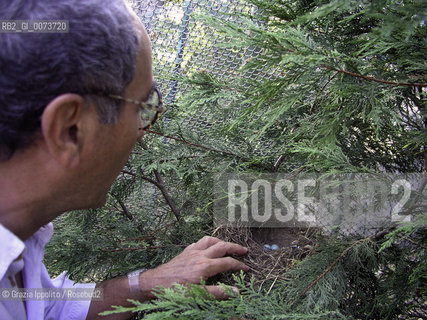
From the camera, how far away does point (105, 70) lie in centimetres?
101

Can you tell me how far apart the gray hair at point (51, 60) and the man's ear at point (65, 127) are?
0.08ft

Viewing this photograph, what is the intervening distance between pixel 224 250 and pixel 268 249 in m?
0.25

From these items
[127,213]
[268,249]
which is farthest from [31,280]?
[268,249]

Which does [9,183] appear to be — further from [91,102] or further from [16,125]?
[91,102]

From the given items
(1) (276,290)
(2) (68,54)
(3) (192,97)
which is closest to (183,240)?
(1) (276,290)

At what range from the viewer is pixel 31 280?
1317mm

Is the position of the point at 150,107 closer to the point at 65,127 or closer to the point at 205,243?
the point at 65,127

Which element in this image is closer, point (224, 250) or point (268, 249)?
point (224, 250)

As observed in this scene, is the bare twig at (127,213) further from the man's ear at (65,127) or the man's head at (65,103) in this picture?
the man's ear at (65,127)

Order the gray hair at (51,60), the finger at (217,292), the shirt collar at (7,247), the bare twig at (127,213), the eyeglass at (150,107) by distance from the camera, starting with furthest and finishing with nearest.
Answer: the bare twig at (127,213), the finger at (217,292), the eyeglass at (150,107), the shirt collar at (7,247), the gray hair at (51,60)

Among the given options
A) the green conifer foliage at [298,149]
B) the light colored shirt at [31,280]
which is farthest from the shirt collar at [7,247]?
the green conifer foliage at [298,149]

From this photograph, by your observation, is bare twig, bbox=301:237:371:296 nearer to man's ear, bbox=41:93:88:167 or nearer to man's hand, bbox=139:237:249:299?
man's hand, bbox=139:237:249:299

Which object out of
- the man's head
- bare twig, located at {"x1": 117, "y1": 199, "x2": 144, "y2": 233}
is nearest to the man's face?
the man's head

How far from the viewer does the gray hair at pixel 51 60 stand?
36.6 inches
